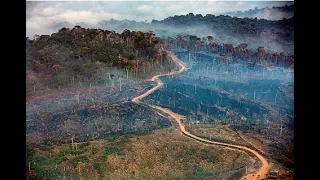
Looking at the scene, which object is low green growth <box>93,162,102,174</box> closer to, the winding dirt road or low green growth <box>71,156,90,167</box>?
low green growth <box>71,156,90,167</box>

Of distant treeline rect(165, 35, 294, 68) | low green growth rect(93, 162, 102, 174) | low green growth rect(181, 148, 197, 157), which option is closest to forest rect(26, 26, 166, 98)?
distant treeline rect(165, 35, 294, 68)

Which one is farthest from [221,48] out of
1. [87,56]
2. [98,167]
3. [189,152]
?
[98,167]

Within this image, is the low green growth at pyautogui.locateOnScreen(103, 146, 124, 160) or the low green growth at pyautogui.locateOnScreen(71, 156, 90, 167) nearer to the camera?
the low green growth at pyautogui.locateOnScreen(71, 156, 90, 167)

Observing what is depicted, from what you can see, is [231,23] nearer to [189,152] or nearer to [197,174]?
[189,152]

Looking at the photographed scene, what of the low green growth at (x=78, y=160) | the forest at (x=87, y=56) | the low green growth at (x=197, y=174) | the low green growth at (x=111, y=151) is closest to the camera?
the low green growth at (x=197, y=174)

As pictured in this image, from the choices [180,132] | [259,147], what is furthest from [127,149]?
[259,147]

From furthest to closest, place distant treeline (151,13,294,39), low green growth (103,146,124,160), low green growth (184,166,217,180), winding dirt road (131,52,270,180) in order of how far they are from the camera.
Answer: distant treeline (151,13,294,39), low green growth (103,146,124,160), winding dirt road (131,52,270,180), low green growth (184,166,217,180)

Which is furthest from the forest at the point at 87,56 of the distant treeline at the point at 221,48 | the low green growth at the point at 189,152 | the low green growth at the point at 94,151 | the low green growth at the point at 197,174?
the low green growth at the point at 197,174

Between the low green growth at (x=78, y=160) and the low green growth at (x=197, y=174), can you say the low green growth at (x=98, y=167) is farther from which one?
the low green growth at (x=197, y=174)

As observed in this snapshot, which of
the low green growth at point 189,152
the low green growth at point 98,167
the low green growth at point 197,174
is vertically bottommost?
the low green growth at point 197,174

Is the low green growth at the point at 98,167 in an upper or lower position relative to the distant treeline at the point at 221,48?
lower
